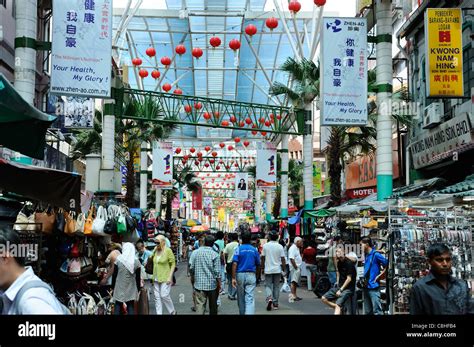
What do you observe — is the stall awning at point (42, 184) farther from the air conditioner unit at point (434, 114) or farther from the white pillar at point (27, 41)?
the air conditioner unit at point (434, 114)

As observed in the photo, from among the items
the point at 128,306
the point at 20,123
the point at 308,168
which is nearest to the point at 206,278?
the point at 128,306

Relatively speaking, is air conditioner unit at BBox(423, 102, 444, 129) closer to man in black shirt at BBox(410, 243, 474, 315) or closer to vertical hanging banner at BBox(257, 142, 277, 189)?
vertical hanging banner at BBox(257, 142, 277, 189)

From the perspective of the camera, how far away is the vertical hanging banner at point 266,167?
3241 centimetres

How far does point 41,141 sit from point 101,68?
7.65 m

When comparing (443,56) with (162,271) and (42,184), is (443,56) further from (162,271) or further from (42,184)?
(42,184)

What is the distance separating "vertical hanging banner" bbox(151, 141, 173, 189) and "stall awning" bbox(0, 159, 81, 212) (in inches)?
911

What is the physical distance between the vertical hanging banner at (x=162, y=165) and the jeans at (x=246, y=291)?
20575mm

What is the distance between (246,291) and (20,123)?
6.53 meters

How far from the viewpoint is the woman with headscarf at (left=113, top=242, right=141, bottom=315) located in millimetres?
9172

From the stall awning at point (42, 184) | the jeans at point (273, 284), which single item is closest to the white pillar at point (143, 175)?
the jeans at point (273, 284)

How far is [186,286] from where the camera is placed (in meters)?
20.3

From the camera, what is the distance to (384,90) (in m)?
15.4
